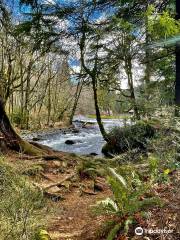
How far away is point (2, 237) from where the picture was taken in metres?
3.66

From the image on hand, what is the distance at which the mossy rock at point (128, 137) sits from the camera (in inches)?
463

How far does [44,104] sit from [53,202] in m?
25.2

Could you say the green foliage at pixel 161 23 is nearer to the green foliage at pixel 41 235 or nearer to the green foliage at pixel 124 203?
the green foliage at pixel 124 203

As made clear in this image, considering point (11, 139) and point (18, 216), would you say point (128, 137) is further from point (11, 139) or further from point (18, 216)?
point (18, 216)

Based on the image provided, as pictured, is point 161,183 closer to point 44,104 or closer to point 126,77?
point 126,77

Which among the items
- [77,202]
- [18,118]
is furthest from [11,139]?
[18,118]

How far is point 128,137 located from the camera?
11.9 m

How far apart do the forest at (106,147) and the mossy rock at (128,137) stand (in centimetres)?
5

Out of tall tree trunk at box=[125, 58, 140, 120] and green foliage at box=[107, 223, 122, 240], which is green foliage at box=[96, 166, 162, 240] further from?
tall tree trunk at box=[125, 58, 140, 120]

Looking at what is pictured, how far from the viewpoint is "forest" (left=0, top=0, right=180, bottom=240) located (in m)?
4.18

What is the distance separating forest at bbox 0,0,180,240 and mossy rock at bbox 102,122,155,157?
0.16 feet

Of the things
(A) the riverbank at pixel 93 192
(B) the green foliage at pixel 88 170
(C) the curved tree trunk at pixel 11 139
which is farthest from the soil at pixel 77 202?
(C) the curved tree trunk at pixel 11 139

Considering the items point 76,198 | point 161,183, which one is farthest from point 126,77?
point 161,183

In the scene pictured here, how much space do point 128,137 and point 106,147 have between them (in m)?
2.99
